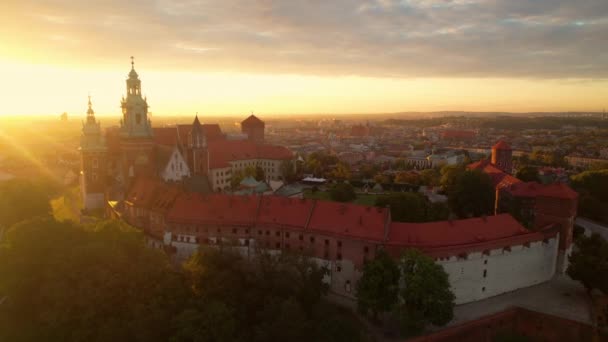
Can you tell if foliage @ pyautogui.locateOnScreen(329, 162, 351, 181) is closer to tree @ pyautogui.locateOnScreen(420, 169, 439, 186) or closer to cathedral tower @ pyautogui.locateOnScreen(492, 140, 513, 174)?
tree @ pyautogui.locateOnScreen(420, 169, 439, 186)

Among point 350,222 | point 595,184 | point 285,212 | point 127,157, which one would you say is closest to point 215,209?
point 285,212

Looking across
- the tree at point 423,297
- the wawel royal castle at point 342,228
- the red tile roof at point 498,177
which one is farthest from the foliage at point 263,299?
the red tile roof at point 498,177

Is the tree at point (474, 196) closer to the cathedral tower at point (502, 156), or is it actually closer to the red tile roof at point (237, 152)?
the cathedral tower at point (502, 156)

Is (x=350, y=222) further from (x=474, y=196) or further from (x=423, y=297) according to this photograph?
(x=474, y=196)

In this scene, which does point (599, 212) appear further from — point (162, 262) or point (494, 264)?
point (162, 262)

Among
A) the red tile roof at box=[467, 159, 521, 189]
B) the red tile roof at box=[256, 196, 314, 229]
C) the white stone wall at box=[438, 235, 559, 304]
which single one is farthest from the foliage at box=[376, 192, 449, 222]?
the red tile roof at box=[467, 159, 521, 189]
